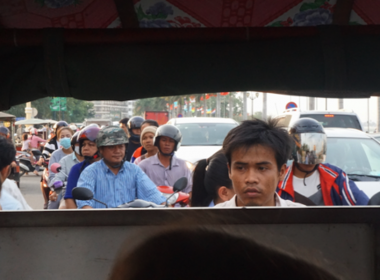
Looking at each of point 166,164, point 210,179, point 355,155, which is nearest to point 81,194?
point 210,179

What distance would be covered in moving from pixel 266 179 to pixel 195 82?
2.64 feet

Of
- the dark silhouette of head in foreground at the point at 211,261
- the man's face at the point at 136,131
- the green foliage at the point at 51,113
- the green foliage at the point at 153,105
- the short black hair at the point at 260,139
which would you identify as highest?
the green foliage at the point at 153,105

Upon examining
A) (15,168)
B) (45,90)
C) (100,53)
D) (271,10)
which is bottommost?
(15,168)

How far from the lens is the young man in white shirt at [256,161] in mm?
2586

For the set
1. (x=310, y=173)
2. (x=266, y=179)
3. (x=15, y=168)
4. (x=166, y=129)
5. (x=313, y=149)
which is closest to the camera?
(x=266, y=179)

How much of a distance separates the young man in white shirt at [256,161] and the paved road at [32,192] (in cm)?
970

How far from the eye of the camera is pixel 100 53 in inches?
80.7

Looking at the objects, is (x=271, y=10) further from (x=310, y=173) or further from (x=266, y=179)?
(x=310, y=173)

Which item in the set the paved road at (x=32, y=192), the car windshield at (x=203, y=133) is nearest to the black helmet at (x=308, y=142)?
the car windshield at (x=203, y=133)

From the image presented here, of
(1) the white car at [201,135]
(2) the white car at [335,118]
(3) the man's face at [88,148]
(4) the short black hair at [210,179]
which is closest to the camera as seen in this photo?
(4) the short black hair at [210,179]

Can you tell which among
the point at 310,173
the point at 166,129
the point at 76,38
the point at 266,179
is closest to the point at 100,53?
the point at 76,38

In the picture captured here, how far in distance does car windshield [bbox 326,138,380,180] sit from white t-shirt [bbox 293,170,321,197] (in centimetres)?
303

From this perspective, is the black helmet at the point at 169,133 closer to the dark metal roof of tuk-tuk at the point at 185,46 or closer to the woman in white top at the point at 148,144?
the woman in white top at the point at 148,144

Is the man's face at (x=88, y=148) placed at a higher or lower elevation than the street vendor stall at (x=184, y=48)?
lower
